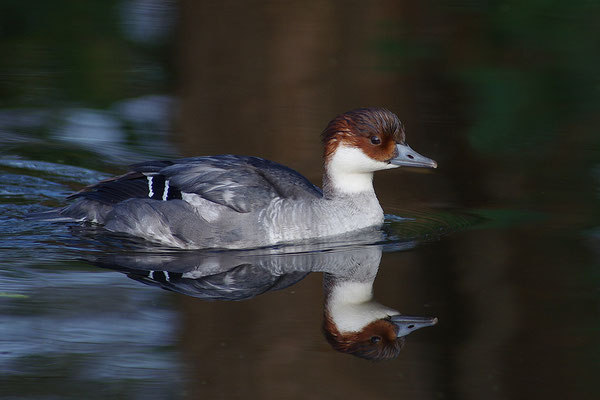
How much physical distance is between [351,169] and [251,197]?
3.40ft

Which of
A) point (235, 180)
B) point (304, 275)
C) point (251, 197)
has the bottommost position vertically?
point (304, 275)

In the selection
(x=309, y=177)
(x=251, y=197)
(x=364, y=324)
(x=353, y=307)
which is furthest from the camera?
(x=309, y=177)

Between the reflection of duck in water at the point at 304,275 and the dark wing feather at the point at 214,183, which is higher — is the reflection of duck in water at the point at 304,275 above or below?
below

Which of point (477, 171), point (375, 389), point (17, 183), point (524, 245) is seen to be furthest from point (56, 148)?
point (375, 389)

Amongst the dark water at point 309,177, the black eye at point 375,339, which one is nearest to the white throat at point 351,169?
the dark water at point 309,177

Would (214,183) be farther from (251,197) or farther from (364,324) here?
(364,324)

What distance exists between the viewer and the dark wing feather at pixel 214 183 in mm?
8398

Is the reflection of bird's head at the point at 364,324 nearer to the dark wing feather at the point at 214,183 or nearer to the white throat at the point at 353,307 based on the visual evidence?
the white throat at the point at 353,307

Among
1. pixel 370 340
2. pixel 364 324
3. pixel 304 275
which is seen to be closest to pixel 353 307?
pixel 364 324

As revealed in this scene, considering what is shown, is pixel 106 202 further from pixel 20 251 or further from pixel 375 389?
pixel 375 389

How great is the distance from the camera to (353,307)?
22.9 ft

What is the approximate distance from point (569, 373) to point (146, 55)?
33.6 feet

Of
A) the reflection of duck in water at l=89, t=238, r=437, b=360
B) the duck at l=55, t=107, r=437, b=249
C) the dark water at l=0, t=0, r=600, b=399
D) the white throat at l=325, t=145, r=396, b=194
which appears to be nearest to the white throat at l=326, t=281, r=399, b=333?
the reflection of duck in water at l=89, t=238, r=437, b=360

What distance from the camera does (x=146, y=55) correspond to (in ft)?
48.3
